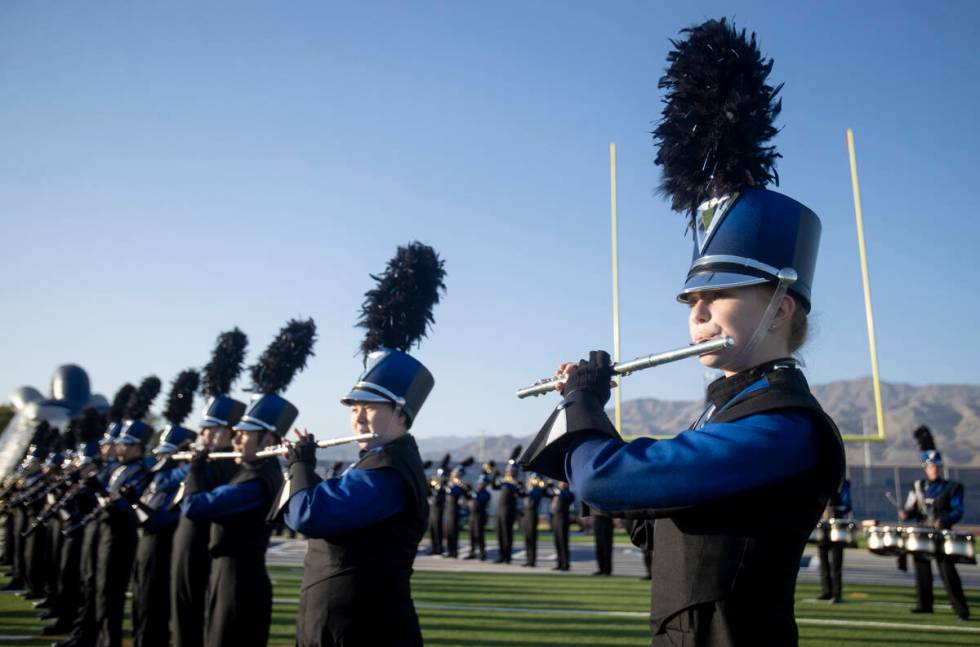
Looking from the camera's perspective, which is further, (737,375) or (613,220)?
(613,220)

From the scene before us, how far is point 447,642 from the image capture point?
8.55 meters

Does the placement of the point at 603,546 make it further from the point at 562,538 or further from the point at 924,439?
the point at 924,439

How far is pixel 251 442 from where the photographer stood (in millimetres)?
6438

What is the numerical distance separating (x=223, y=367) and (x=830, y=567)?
943cm

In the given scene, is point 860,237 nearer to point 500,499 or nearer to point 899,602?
point 899,602

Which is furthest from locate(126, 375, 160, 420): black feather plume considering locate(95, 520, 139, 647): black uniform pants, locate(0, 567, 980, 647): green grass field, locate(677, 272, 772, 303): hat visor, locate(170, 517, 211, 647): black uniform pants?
locate(677, 272, 772, 303): hat visor

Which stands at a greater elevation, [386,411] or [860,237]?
[860,237]

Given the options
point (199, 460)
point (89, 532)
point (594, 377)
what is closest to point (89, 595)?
point (89, 532)

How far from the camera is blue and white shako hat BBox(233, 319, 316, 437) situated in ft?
21.5

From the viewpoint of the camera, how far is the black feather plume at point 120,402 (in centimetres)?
1258

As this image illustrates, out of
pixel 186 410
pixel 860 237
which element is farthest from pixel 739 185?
pixel 860 237

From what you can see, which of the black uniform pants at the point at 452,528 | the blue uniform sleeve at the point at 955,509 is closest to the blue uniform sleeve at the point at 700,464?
the blue uniform sleeve at the point at 955,509

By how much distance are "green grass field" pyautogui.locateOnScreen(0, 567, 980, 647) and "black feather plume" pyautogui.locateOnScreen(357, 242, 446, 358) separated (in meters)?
4.38

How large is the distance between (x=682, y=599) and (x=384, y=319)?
3613mm
